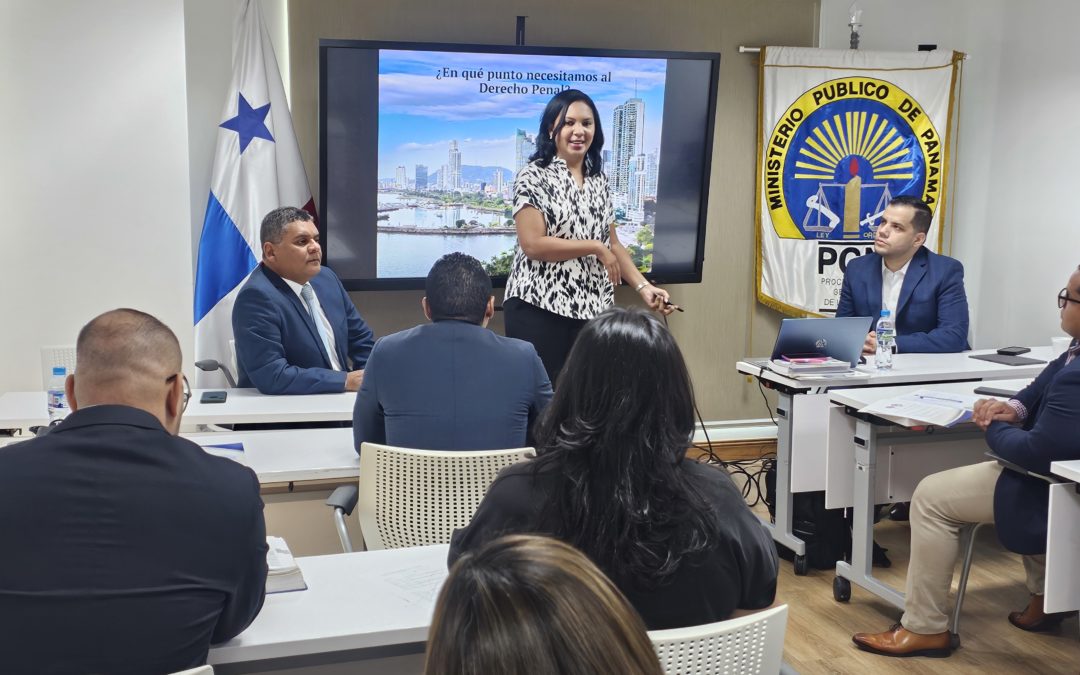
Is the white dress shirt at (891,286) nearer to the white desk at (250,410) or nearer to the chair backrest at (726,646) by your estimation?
the white desk at (250,410)

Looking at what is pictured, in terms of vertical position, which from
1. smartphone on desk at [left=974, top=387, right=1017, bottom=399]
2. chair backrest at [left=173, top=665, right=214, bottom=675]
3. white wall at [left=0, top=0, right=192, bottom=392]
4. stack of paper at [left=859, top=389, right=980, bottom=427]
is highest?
white wall at [left=0, top=0, right=192, bottom=392]

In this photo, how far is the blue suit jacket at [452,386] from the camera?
271cm

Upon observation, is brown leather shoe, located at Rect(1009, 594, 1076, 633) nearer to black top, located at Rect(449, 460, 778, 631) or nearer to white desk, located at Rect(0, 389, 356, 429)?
black top, located at Rect(449, 460, 778, 631)

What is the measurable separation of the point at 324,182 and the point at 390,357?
7.98 feet

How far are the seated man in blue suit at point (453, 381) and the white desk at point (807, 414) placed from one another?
1.61 metres

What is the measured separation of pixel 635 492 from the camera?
1.61 meters

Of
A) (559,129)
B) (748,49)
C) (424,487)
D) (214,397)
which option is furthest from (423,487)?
(748,49)

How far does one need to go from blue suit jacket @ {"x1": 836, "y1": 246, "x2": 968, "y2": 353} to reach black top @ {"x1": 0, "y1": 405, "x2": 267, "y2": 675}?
376 cm

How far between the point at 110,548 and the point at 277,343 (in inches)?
86.6

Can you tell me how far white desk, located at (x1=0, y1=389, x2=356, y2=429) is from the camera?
334cm

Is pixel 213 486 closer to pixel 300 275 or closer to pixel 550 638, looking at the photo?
pixel 550 638

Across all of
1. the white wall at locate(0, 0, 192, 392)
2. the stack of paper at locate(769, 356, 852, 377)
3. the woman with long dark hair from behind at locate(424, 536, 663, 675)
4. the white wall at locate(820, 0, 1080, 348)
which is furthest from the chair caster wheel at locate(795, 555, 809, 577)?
the woman with long dark hair from behind at locate(424, 536, 663, 675)

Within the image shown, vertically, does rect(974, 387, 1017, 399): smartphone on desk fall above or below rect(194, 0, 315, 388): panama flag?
below

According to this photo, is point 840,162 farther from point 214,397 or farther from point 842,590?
point 214,397
